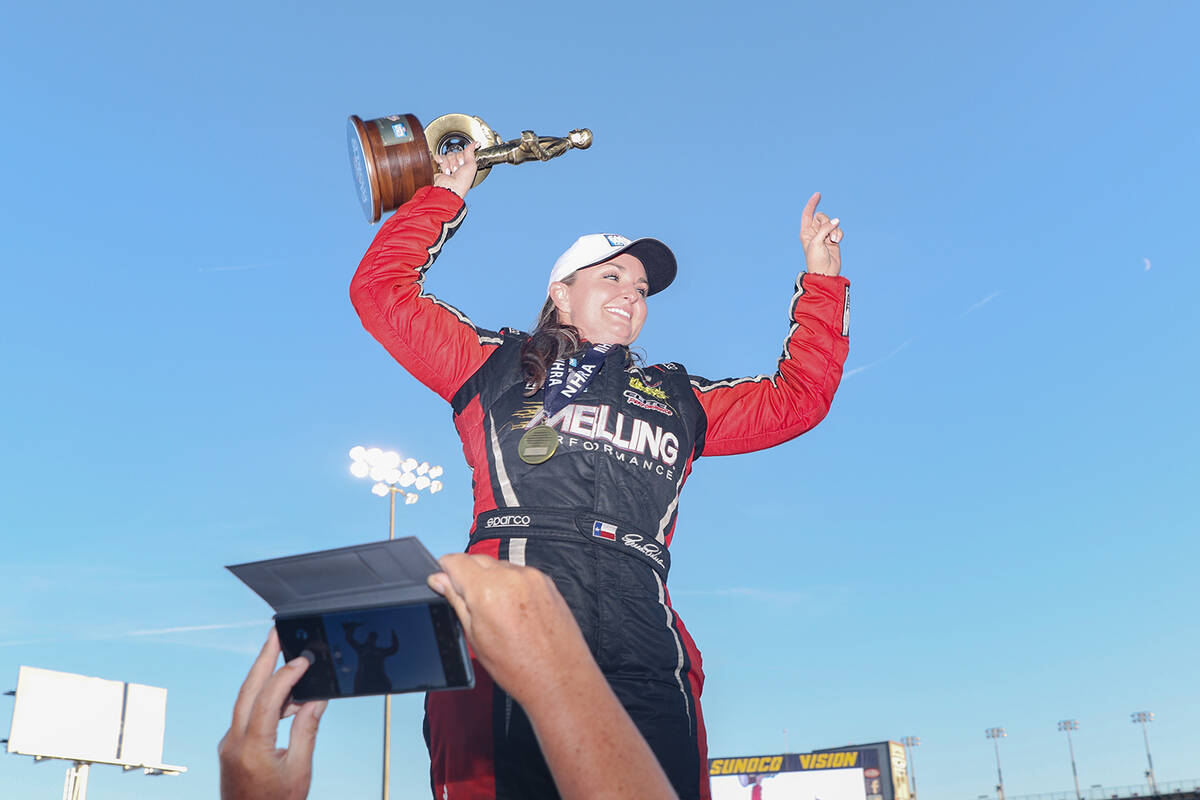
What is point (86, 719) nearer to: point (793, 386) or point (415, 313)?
point (415, 313)

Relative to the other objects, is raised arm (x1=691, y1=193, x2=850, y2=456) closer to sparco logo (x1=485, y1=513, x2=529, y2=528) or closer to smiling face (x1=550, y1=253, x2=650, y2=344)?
smiling face (x1=550, y1=253, x2=650, y2=344)

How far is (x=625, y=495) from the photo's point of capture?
3.30 m

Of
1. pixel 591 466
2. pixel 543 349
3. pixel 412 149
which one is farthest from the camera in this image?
pixel 412 149

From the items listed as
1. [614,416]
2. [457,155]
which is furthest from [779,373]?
[457,155]

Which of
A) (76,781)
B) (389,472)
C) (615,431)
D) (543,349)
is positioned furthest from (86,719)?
(615,431)

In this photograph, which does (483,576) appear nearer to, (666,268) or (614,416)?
(614,416)

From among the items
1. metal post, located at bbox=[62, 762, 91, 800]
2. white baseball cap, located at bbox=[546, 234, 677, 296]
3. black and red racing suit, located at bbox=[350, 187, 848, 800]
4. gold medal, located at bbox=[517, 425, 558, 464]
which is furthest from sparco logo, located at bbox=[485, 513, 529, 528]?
metal post, located at bbox=[62, 762, 91, 800]

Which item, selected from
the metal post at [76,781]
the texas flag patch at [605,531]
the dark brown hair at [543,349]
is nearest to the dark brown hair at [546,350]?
the dark brown hair at [543,349]

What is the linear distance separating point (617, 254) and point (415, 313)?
3.41 ft

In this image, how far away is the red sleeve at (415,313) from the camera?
3689 millimetres

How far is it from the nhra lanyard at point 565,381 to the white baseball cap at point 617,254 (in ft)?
2.32

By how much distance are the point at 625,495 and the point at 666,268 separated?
1.61 meters

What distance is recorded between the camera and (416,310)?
371 centimetres

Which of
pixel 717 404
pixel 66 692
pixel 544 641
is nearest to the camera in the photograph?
pixel 544 641
